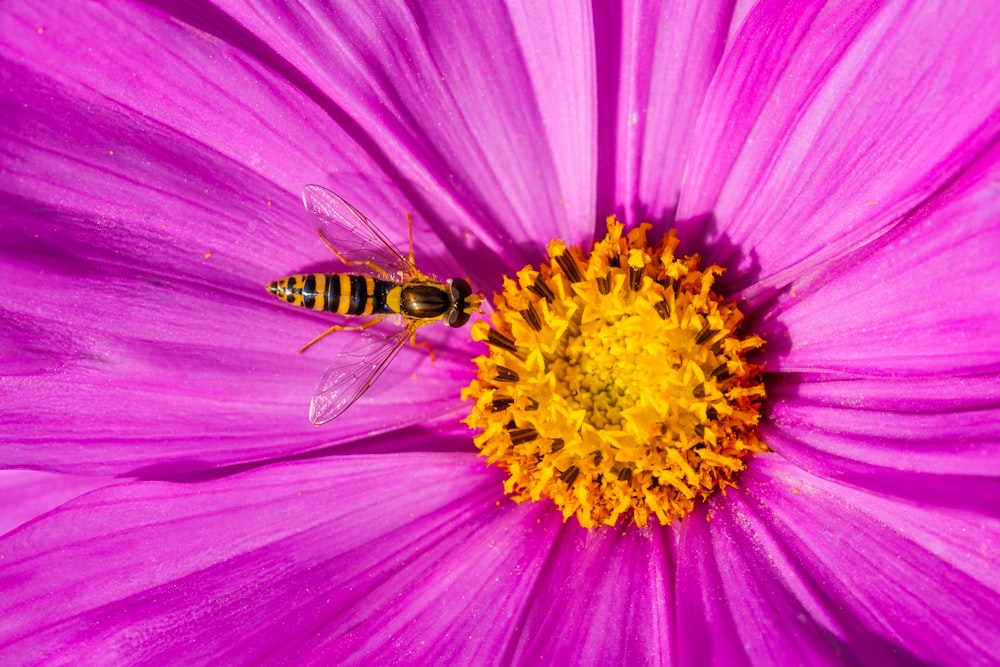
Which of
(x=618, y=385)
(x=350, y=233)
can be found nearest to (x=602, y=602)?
(x=618, y=385)

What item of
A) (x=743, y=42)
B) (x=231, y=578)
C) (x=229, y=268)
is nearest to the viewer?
(x=743, y=42)

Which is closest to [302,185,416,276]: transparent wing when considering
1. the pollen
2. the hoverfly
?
the hoverfly

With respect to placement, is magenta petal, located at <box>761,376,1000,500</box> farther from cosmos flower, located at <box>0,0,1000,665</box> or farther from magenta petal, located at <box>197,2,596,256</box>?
magenta petal, located at <box>197,2,596,256</box>

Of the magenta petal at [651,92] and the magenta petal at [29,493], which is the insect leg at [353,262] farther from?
the magenta petal at [29,493]

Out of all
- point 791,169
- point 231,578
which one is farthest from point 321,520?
point 791,169

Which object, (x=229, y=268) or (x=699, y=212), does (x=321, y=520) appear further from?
(x=699, y=212)

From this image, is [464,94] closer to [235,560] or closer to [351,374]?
[351,374]
